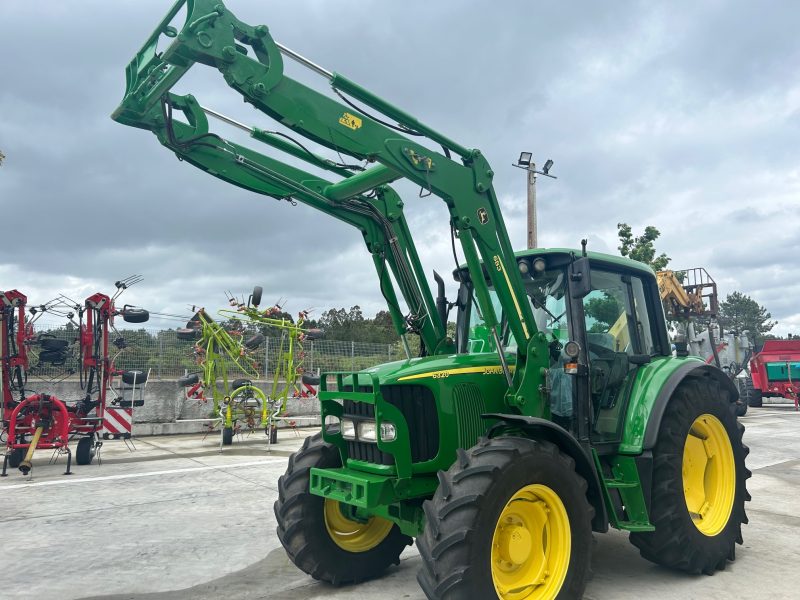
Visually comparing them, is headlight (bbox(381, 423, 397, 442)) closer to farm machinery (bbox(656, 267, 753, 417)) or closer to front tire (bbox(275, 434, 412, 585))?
front tire (bbox(275, 434, 412, 585))

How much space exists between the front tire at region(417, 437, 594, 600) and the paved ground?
0.62m

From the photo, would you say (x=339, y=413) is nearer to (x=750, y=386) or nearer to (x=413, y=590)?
(x=413, y=590)

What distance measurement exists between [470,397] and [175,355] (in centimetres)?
1149

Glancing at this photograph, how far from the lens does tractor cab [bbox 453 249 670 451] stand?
174 inches

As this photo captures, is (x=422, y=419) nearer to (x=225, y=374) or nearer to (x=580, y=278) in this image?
(x=580, y=278)

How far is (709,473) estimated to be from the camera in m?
5.11

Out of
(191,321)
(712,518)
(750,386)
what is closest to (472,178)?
(712,518)

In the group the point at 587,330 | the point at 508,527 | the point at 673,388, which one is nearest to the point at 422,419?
the point at 508,527

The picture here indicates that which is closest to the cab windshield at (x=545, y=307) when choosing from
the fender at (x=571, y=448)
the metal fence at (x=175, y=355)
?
the fender at (x=571, y=448)

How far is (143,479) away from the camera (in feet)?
28.1

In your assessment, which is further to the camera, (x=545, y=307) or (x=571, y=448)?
(x=545, y=307)

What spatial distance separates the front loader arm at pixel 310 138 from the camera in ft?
12.1

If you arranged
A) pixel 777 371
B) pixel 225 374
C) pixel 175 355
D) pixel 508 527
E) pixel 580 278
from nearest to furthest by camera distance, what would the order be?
pixel 508 527 → pixel 580 278 → pixel 225 374 → pixel 175 355 → pixel 777 371

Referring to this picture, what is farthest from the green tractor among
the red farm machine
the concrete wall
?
the red farm machine
